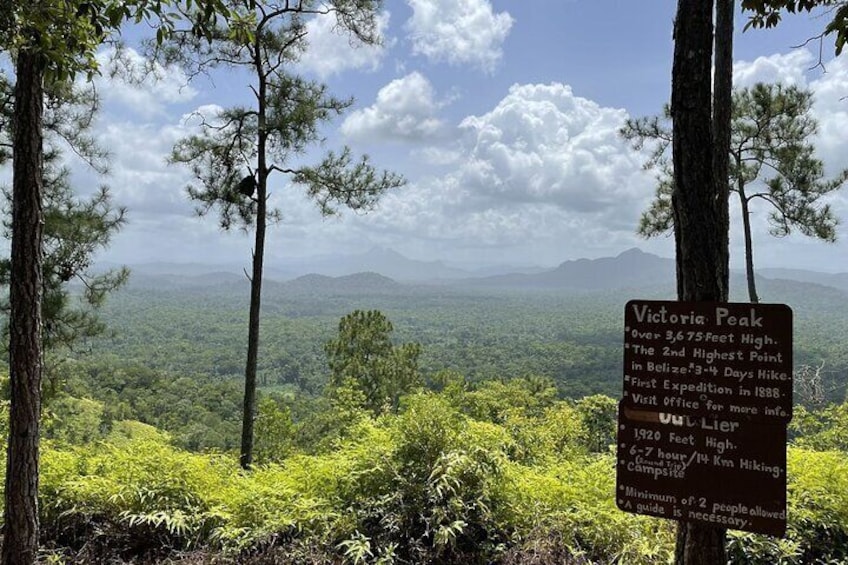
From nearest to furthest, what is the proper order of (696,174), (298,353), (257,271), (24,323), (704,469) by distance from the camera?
(704,469)
(696,174)
(24,323)
(257,271)
(298,353)

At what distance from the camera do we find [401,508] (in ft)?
10.2

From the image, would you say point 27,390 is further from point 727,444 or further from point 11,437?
point 727,444

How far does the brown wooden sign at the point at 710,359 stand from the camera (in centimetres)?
172

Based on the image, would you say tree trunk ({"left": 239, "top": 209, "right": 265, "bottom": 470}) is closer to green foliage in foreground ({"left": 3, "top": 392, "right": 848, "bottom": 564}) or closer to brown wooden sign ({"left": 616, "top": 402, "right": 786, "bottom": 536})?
green foliage in foreground ({"left": 3, "top": 392, "right": 848, "bottom": 564})

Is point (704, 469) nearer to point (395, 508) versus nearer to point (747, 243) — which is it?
point (395, 508)

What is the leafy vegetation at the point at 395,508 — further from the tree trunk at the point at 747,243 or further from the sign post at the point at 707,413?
the tree trunk at the point at 747,243

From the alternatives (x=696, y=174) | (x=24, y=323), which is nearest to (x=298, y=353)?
(x=24, y=323)

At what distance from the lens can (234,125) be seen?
7.36 m

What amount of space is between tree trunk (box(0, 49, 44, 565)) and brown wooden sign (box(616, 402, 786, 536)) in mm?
3095

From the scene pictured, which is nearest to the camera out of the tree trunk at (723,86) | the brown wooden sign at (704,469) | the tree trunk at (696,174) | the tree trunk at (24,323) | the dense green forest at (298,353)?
the brown wooden sign at (704,469)

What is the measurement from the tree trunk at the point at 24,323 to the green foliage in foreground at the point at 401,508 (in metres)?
0.28

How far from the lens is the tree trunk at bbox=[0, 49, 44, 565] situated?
3.01 metres

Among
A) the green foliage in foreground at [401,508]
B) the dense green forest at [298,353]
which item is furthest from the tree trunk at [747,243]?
the green foliage in foreground at [401,508]

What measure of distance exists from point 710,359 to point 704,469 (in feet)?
1.15
